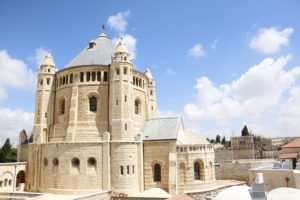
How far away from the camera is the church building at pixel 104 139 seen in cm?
2914

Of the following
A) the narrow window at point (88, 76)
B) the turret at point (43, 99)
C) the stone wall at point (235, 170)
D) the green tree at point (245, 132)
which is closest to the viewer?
the narrow window at point (88, 76)

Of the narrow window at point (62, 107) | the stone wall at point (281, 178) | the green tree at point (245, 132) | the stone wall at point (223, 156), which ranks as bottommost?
the stone wall at point (281, 178)

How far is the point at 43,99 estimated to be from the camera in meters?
35.6

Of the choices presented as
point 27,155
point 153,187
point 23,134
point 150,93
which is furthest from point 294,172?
point 23,134

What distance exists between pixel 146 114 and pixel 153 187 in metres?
11.1

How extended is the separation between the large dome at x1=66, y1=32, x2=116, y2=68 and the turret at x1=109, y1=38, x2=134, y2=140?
3.11m

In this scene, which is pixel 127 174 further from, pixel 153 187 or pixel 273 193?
pixel 273 193

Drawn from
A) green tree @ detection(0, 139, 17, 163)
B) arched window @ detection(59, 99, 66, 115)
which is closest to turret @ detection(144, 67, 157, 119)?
arched window @ detection(59, 99, 66, 115)

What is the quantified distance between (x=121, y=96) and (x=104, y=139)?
18.9 feet

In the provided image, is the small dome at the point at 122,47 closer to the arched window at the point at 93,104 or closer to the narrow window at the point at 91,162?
the arched window at the point at 93,104

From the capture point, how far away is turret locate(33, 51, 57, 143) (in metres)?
34.9

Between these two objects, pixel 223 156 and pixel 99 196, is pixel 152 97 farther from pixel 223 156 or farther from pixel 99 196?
pixel 99 196

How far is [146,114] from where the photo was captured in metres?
37.3

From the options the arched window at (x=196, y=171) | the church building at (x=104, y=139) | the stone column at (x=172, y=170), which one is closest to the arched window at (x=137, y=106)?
the church building at (x=104, y=139)
